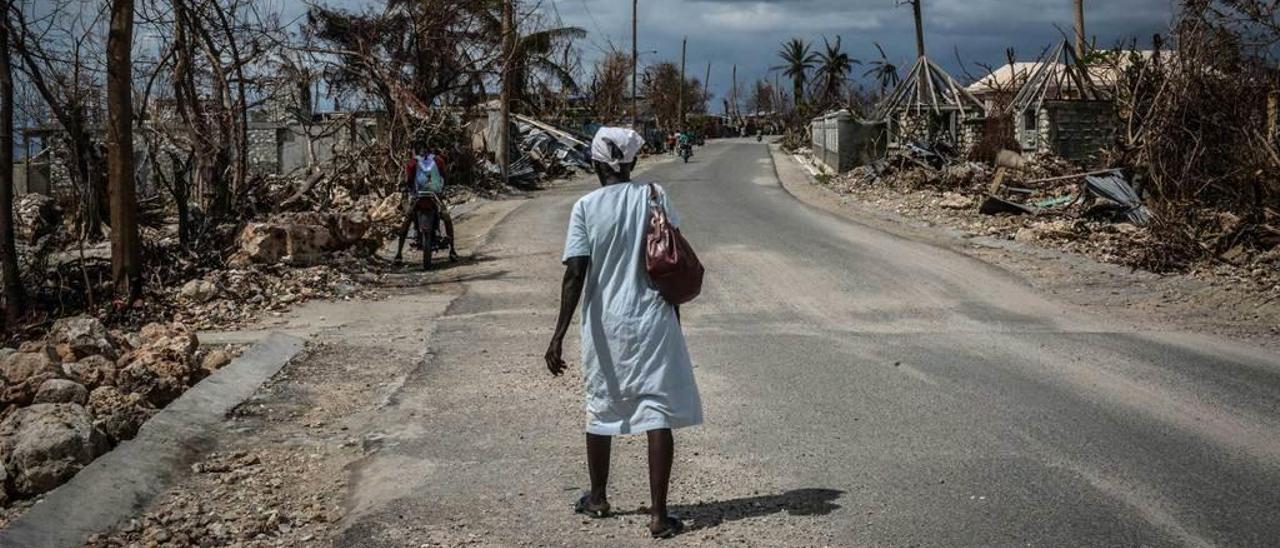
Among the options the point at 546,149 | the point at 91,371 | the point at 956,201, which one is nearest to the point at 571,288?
the point at 91,371

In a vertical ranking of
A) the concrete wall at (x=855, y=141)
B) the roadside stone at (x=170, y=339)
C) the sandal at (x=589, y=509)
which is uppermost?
the concrete wall at (x=855, y=141)

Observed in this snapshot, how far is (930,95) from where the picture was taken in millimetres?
32281

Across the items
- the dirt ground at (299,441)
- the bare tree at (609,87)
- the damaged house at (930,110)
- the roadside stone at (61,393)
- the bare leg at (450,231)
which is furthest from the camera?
the bare tree at (609,87)

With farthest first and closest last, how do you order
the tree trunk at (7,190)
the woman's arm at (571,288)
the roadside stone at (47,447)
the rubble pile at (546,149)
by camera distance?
the rubble pile at (546,149)
the tree trunk at (7,190)
the roadside stone at (47,447)
the woman's arm at (571,288)

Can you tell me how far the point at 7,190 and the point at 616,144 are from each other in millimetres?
7089

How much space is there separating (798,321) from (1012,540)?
5827mm

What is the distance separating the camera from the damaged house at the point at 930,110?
3053cm

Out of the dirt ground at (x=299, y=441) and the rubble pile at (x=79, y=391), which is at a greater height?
the rubble pile at (x=79, y=391)

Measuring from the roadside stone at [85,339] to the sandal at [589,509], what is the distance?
→ 451cm

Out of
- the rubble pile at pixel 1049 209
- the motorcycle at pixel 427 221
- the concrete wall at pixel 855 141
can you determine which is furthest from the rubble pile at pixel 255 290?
the concrete wall at pixel 855 141

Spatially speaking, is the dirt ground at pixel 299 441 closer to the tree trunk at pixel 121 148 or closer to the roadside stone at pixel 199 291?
the roadside stone at pixel 199 291

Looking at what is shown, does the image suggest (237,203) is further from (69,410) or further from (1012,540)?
(1012,540)

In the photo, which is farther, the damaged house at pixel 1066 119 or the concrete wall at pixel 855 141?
the concrete wall at pixel 855 141

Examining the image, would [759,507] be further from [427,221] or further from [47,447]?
[427,221]
